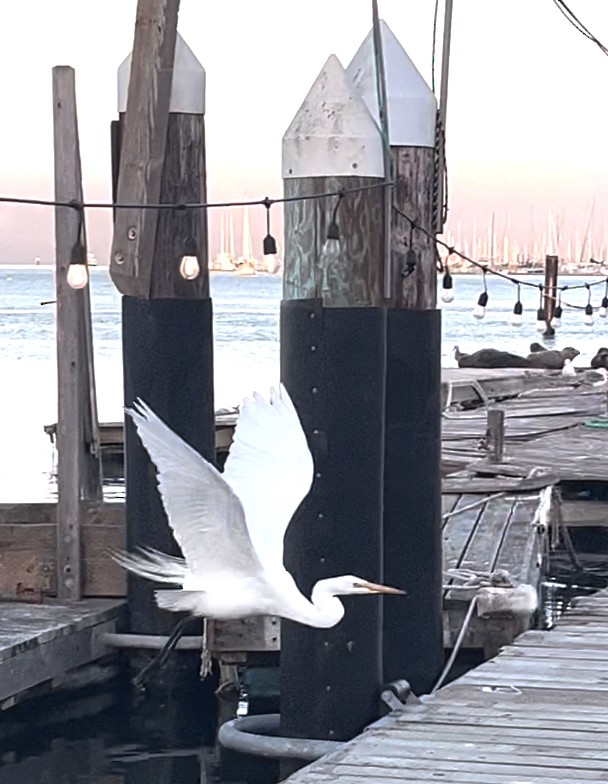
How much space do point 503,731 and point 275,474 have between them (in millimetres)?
1371

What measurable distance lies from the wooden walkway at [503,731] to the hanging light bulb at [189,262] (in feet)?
7.94

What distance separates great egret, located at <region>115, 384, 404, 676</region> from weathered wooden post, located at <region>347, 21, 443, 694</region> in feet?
2.90

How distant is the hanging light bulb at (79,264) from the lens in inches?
309

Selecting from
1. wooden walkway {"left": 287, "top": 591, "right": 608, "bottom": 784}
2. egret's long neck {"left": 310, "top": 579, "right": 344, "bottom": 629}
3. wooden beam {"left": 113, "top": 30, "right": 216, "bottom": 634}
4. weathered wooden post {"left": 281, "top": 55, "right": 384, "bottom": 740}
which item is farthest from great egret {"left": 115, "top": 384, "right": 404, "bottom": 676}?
wooden beam {"left": 113, "top": 30, "right": 216, "bottom": 634}

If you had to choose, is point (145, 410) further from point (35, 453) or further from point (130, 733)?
point (35, 453)

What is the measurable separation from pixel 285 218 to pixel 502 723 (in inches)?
91.9

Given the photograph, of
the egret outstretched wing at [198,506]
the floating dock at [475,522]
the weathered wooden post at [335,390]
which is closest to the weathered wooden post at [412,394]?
the weathered wooden post at [335,390]

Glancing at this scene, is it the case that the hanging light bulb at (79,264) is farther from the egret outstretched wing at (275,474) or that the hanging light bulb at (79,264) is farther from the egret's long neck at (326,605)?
the egret's long neck at (326,605)

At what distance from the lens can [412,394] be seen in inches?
295

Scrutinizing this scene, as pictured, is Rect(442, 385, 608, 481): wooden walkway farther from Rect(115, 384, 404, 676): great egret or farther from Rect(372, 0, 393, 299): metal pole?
Rect(115, 384, 404, 676): great egret

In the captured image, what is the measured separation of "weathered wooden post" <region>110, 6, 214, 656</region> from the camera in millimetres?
8141

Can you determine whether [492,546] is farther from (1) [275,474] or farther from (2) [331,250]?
(1) [275,474]

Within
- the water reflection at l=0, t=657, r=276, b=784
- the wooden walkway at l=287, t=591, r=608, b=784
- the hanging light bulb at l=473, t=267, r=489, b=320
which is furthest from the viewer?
the hanging light bulb at l=473, t=267, r=489, b=320

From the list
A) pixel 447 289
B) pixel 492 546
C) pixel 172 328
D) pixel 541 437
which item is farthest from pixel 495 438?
pixel 172 328
